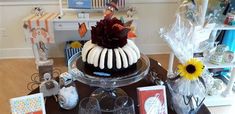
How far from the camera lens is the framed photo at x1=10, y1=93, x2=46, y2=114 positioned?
91 cm

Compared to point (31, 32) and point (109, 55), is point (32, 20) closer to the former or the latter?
point (31, 32)

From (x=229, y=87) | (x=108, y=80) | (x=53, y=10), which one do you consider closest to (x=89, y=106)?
(x=108, y=80)

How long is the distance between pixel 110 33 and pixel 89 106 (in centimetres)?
35

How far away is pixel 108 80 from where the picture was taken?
99 centimetres

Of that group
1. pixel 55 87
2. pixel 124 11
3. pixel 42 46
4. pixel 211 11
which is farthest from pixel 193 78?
pixel 42 46

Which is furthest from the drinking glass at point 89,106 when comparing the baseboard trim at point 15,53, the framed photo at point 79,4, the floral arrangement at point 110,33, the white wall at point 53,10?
the baseboard trim at point 15,53

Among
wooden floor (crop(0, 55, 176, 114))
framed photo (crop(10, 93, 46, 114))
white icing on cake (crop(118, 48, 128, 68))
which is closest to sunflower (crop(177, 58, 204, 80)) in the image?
white icing on cake (crop(118, 48, 128, 68))

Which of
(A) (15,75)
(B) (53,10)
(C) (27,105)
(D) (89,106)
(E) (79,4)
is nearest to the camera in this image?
(C) (27,105)

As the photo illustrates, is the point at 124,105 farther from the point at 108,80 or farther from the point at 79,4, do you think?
the point at 79,4

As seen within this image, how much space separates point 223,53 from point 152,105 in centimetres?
129

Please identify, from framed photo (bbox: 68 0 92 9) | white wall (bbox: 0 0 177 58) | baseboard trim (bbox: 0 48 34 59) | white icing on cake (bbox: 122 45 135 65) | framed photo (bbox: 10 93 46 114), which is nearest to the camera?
framed photo (bbox: 10 93 46 114)

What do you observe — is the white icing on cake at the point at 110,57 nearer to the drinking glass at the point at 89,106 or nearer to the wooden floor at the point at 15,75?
the drinking glass at the point at 89,106

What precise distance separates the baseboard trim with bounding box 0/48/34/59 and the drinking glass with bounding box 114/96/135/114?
221 centimetres

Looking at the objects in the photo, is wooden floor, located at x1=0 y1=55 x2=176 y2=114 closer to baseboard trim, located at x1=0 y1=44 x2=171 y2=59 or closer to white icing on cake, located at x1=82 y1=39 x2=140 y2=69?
baseboard trim, located at x1=0 y1=44 x2=171 y2=59
